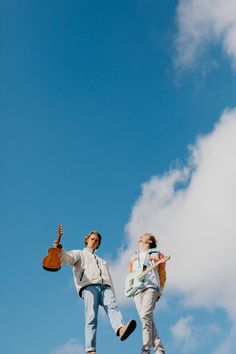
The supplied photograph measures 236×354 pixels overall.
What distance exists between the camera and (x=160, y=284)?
36.3ft

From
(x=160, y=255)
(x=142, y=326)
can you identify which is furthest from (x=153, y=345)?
(x=160, y=255)

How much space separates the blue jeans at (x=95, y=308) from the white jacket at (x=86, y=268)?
0.12m

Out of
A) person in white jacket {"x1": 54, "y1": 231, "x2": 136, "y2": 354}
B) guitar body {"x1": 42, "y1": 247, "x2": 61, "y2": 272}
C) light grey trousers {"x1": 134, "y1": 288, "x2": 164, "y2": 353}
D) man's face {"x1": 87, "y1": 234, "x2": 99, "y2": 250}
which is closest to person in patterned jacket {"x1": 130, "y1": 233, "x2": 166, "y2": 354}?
light grey trousers {"x1": 134, "y1": 288, "x2": 164, "y2": 353}

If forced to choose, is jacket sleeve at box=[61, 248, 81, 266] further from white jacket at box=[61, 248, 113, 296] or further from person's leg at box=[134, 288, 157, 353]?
person's leg at box=[134, 288, 157, 353]

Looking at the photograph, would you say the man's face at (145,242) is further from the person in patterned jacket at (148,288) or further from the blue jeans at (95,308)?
the blue jeans at (95,308)

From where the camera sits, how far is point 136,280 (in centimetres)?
1088

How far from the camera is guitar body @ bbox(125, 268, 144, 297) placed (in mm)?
10773

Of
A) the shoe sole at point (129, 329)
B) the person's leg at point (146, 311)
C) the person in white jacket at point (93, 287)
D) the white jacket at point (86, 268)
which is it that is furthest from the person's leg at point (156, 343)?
the white jacket at point (86, 268)

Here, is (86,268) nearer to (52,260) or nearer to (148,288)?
(52,260)

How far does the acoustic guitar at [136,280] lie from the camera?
10789 millimetres

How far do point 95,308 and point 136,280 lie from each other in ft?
4.56

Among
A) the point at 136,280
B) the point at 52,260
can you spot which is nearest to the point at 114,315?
the point at 136,280

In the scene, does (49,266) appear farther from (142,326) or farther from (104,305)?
(142,326)

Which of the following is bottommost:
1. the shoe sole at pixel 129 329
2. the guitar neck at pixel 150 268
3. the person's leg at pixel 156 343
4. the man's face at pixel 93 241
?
the shoe sole at pixel 129 329
